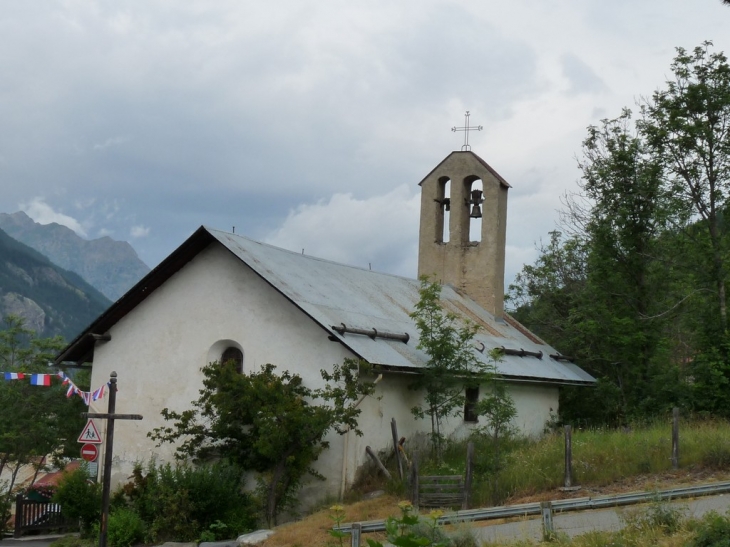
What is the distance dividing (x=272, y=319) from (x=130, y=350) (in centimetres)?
422

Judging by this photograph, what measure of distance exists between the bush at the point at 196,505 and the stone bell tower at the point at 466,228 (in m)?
14.3

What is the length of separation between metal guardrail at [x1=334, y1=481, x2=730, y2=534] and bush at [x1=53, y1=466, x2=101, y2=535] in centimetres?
815

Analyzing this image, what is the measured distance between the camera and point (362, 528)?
48.9 feet

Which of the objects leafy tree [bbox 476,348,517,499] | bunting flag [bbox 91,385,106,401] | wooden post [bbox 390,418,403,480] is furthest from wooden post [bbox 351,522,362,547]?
bunting flag [bbox 91,385,106,401]

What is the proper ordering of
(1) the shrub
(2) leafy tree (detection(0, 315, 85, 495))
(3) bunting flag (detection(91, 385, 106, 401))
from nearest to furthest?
(1) the shrub
(3) bunting flag (detection(91, 385, 106, 401))
(2) leafy tree (detection(0, 315, 85, 495))

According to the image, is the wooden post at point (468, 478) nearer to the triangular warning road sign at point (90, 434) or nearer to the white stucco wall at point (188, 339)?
the white stucco wall at point (188, 339)

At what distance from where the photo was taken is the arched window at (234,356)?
22.6m

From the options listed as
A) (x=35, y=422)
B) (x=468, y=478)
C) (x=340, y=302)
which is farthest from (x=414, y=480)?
(x=35, y=422)

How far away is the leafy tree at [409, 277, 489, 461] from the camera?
21.9 metres

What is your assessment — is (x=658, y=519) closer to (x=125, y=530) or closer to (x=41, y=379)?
(x=125, y=530)

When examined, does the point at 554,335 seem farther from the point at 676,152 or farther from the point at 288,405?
the point at 288,405

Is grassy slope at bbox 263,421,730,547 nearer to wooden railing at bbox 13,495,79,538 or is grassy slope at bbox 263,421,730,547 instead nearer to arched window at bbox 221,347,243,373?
arched window at bbox 221,347,243,373

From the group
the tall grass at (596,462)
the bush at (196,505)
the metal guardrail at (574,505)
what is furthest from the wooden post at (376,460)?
the metal guardrail at (574,505)

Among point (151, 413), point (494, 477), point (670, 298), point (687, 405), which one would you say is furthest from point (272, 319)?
point (670, 298)
